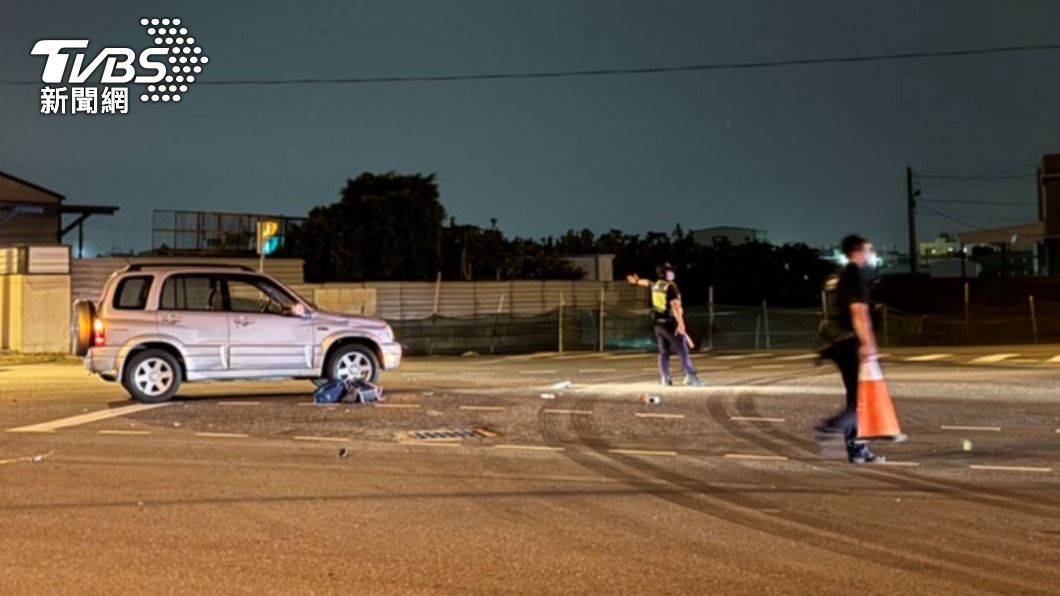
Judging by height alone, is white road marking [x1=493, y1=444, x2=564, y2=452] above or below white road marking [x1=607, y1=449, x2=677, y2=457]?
above

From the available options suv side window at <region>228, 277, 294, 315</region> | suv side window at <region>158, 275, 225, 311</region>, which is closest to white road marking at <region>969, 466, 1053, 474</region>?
suv side window at <region>228, 277, 294, 315</region>

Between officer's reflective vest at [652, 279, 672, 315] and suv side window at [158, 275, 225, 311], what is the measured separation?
638 cm

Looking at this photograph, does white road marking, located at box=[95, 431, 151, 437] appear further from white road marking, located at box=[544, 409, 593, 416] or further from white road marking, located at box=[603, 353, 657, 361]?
white road marking, located at box=[603, 353, 657, 361]

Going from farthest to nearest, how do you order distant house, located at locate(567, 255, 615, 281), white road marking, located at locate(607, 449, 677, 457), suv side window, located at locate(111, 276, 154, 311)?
distant house, located at locate(567, 255, 615, 281) < suv side window, located at locate(111, 276, 154, 311) < white road marking, located at locate(607, 449, 677, 457)

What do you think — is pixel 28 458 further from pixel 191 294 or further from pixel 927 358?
pixel 927 358

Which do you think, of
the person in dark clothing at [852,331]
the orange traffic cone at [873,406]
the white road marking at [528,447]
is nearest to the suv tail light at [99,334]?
the white road marking at [528,447]

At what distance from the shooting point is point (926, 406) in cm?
1367

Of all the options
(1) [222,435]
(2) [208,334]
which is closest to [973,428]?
(1) [222,435]

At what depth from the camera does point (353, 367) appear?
15.2 metres

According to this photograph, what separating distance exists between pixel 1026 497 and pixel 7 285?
25564 mm

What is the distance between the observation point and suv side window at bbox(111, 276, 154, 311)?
46.9 feet

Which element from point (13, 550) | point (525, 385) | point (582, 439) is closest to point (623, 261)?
point (525, 385)

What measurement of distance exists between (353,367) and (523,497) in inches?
288

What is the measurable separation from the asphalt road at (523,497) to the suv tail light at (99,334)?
85 centimetres
